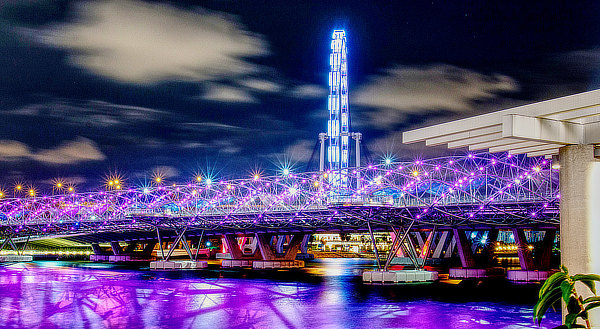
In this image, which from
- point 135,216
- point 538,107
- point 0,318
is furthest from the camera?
point 135,216

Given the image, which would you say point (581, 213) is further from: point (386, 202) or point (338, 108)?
point (338, 108)

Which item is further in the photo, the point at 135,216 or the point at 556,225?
the point at 135,216

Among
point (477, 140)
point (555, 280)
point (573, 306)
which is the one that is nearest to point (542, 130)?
point (477, 140)

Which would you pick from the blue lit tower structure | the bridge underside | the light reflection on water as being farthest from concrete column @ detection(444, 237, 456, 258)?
the light reflection on water

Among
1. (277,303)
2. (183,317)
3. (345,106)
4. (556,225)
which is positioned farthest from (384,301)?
(345,106)

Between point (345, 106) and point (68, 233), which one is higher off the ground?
point (345, 106)

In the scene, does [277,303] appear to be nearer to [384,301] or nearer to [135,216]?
[384,301]

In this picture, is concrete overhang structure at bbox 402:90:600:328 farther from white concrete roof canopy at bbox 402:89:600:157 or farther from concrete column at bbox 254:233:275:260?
concrete column at bbox 254:233:275:260
